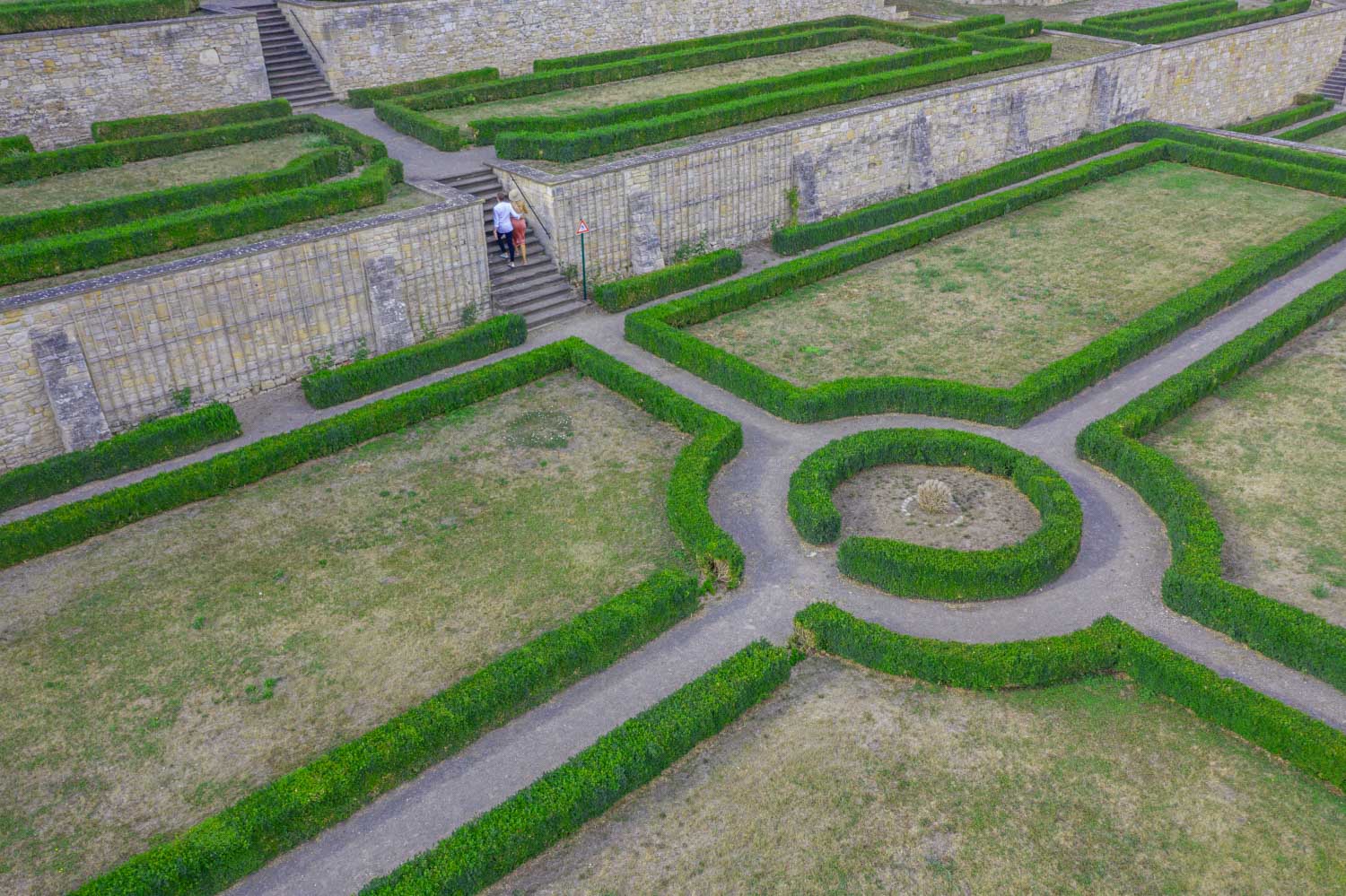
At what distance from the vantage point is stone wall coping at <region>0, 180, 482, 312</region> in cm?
1507

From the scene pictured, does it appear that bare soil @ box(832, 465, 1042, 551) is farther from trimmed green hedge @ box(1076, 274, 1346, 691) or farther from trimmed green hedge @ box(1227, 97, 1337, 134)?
trimmed green hedge @ box(1227, 97, 1337, 134)

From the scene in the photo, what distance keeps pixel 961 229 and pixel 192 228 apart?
58.8 ft

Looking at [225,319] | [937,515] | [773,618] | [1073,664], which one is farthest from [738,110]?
[1073,664]

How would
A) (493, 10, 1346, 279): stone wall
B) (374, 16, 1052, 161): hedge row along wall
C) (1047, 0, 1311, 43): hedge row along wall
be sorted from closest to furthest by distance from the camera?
1. (493, 10, 1346, 279): stone wall
2. (374, 16, 1052, 161): hedge row along wall
3. (1047, 0, 1311, 43): hedge row along wall

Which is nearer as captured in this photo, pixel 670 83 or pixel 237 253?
pixel 237 253

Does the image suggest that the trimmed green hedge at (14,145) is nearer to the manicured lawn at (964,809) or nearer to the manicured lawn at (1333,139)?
the manicured lawn at (964,809)

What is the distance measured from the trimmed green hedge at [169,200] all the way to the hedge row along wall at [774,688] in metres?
14.7

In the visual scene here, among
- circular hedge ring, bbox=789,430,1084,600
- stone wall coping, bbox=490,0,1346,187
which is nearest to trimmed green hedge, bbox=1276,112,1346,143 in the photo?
stone wall coping, bbox=490,0,1346,187

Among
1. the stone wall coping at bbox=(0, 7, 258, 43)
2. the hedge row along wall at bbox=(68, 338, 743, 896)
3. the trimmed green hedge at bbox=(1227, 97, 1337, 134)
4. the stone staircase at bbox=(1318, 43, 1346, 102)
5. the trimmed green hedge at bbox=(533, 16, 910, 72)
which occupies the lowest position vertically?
the hedge row along wall at bbox=(68, 338, 743, 896)

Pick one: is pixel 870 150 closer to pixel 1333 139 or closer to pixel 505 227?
pixel 505 227

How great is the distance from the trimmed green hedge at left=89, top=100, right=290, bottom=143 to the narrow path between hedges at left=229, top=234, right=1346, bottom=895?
46.8ft

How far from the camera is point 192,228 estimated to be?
18188 mm

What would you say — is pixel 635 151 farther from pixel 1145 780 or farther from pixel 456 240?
pixel 1145 780

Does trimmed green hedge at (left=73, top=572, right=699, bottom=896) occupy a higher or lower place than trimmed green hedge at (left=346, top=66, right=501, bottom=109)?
lower
